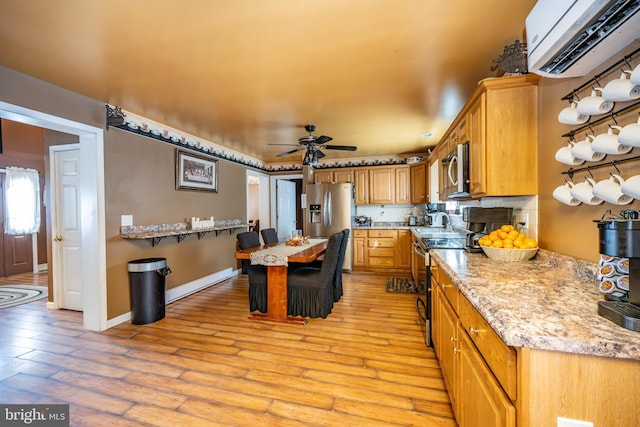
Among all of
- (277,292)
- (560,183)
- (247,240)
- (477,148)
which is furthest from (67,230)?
(560,183)

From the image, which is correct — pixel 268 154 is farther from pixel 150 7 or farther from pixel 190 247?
pixel 150 7

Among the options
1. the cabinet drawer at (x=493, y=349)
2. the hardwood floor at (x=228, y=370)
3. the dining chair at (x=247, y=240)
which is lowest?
the hardwood floor at (x=228, y=370)

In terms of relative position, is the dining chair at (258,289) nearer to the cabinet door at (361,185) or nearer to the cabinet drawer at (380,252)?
the cabinet drawer at (380,252)

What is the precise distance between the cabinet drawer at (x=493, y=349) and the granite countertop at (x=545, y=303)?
0.07 m

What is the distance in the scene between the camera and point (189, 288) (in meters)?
3.92

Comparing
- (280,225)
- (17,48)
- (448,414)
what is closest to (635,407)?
(448,414)

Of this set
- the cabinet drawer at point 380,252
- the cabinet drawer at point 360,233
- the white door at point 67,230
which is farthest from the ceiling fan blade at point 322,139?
the white door at point 67,230

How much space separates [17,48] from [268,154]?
3.70 m

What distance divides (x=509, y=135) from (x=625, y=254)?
1.28 m

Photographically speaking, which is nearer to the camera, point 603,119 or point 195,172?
point 603,119

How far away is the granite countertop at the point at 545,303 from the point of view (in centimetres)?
70

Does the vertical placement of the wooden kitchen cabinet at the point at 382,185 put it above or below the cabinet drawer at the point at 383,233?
above

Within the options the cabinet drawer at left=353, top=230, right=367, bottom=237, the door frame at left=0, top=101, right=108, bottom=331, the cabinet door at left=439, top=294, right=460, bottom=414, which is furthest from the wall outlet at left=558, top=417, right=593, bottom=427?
the cabinet drawer at left=353, top=230, right=367, bottom=237

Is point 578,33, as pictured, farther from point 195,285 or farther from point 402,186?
point 195,285
